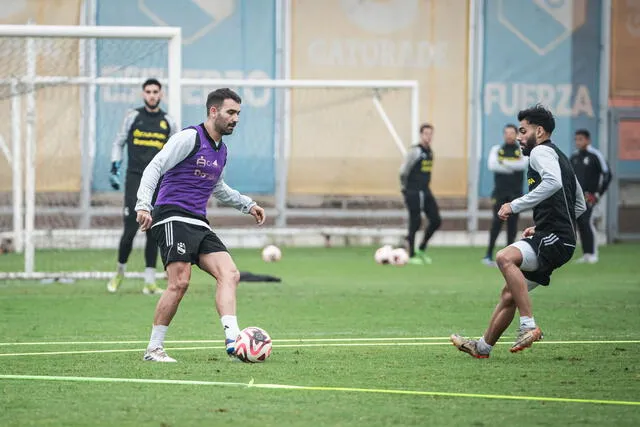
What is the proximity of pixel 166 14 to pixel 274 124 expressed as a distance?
9.76ft

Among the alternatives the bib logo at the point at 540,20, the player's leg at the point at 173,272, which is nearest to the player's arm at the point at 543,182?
the player's leg at the point at 173,272

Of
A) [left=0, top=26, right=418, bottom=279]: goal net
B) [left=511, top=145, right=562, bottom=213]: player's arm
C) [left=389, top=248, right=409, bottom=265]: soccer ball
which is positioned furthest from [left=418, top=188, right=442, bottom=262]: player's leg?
[left=511, top=145, right=562, bottom=213]: player's arm

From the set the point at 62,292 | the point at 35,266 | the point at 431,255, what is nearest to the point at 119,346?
the point at 62,292

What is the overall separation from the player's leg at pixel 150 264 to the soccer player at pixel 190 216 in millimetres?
5633

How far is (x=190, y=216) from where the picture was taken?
9.41 m

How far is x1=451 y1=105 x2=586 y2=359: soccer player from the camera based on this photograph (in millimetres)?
9359

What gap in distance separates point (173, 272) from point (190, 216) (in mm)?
425

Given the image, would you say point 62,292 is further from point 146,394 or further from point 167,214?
point 146,394

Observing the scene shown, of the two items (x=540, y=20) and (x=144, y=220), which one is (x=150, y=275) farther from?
(x=540, y=20)

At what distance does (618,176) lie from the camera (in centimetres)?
2806

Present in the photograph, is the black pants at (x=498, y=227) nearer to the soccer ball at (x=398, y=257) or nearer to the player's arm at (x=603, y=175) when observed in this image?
the soccer ball at (x=398, y=257)

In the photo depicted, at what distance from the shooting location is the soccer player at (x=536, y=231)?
9359 millimetres

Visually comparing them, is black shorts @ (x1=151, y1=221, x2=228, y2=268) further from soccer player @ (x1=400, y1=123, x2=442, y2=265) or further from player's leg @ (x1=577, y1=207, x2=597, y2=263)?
player's leg @ (x1=577, y1=207, x2=597, y2=263)

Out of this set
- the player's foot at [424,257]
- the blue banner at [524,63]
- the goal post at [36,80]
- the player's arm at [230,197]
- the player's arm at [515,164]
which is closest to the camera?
the player's arm at [230,197]
